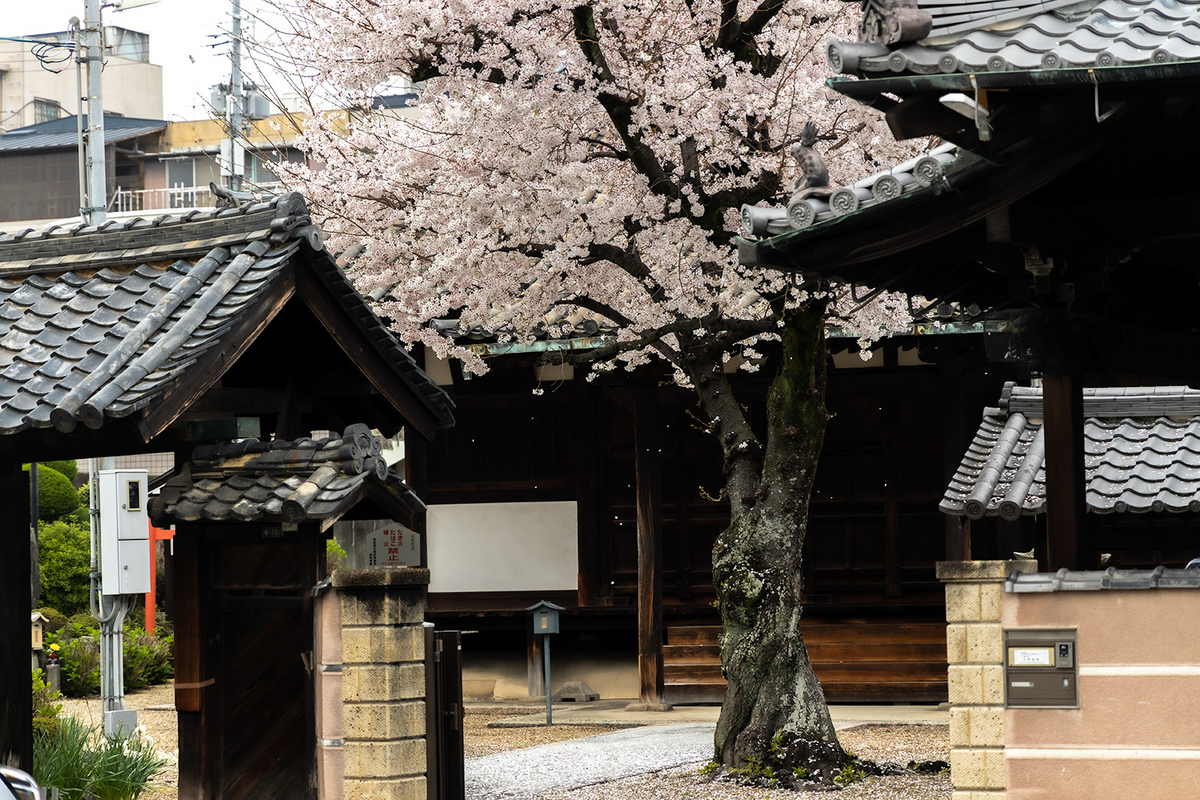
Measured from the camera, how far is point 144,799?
1082 cm

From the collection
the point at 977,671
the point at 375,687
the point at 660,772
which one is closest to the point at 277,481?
the point at 375,687

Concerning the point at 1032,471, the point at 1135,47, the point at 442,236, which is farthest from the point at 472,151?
the point at 1135,47

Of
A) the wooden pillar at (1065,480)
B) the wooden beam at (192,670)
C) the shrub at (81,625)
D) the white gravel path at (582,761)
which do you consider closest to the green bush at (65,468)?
the shrub at (81,625)

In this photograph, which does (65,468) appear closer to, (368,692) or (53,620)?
(53,620)

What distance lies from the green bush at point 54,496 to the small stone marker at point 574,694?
11.3 meters

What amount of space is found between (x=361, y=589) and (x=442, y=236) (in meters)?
4.85

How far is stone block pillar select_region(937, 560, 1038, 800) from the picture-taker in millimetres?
6254

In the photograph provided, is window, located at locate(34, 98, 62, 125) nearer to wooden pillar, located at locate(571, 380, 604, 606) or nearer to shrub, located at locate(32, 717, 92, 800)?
wooden pillar, located at locate(571, 380, 604, 606)

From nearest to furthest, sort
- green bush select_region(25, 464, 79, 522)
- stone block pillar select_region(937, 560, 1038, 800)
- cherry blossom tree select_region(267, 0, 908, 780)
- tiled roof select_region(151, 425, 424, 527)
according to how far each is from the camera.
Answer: stone block pillar select_region(937, 560, 1038, 800) < tiled roof select_region(151, 425, 424, 527) < cherry blossom tree select_region(267, 0, 908, 780) < green bush select_region(25, 464, 79, 522)

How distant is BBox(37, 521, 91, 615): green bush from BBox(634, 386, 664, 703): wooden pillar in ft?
34.9

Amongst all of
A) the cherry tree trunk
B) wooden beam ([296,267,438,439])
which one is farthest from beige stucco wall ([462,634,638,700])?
wooden beam ([296,267,438,439])

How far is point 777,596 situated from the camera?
11.3m

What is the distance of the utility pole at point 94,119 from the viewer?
16547mm

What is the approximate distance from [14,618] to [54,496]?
1698cm
